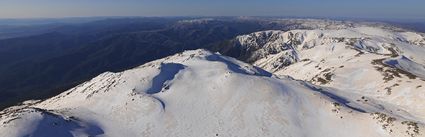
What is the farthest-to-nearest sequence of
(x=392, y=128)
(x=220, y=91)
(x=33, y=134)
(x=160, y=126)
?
(x=220, y=91), (x=160, y=126), (x=392, y=128), (x=33, y=134)

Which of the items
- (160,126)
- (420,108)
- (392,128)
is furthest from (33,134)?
(420,108)

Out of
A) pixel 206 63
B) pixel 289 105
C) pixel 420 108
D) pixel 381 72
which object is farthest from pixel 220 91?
pixel 381 72

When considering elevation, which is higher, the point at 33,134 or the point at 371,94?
the point at 33,134

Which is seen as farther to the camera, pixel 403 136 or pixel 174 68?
pixel 174 68

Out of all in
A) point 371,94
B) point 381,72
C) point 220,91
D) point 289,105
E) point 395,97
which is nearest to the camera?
point 289,105

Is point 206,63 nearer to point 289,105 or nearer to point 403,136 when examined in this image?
point 289,105

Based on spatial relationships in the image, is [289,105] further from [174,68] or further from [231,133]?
[174,68]
